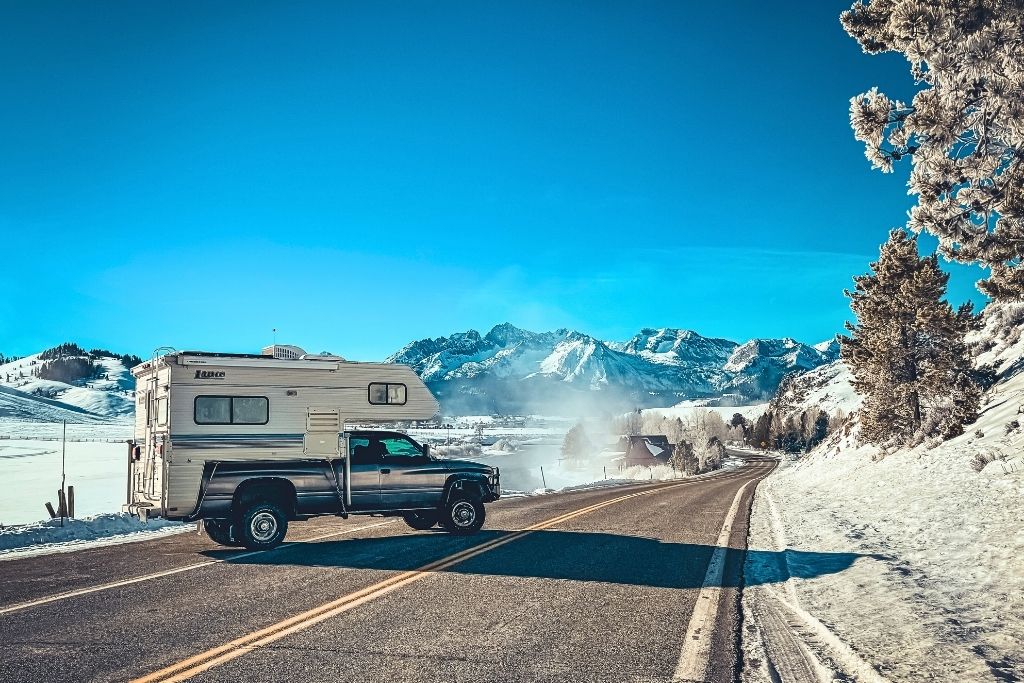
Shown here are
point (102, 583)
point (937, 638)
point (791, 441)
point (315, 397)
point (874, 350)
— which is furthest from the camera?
point (791, 441)

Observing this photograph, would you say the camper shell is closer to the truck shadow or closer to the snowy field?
the truck shadow

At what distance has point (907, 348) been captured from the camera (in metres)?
30.7

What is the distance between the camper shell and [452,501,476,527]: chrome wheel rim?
0.05 meters

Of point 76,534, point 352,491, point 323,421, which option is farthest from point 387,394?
point 76,534

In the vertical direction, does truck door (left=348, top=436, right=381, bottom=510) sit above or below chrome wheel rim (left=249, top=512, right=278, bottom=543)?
above

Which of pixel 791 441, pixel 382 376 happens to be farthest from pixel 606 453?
pixel 382 376

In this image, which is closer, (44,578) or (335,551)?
(44,578)

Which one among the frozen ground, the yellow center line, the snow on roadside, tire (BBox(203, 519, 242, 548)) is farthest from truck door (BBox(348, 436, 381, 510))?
the frozen ground

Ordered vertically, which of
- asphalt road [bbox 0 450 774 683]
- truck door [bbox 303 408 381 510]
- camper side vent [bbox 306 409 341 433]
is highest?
camper side vent [bbox 306 409 341 433]

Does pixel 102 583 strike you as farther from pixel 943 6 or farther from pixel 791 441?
pixel 791 441

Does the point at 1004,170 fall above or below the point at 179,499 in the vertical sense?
above

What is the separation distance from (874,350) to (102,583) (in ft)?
102

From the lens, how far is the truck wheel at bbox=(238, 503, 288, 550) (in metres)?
12.3

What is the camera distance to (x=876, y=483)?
2195 centimetres
